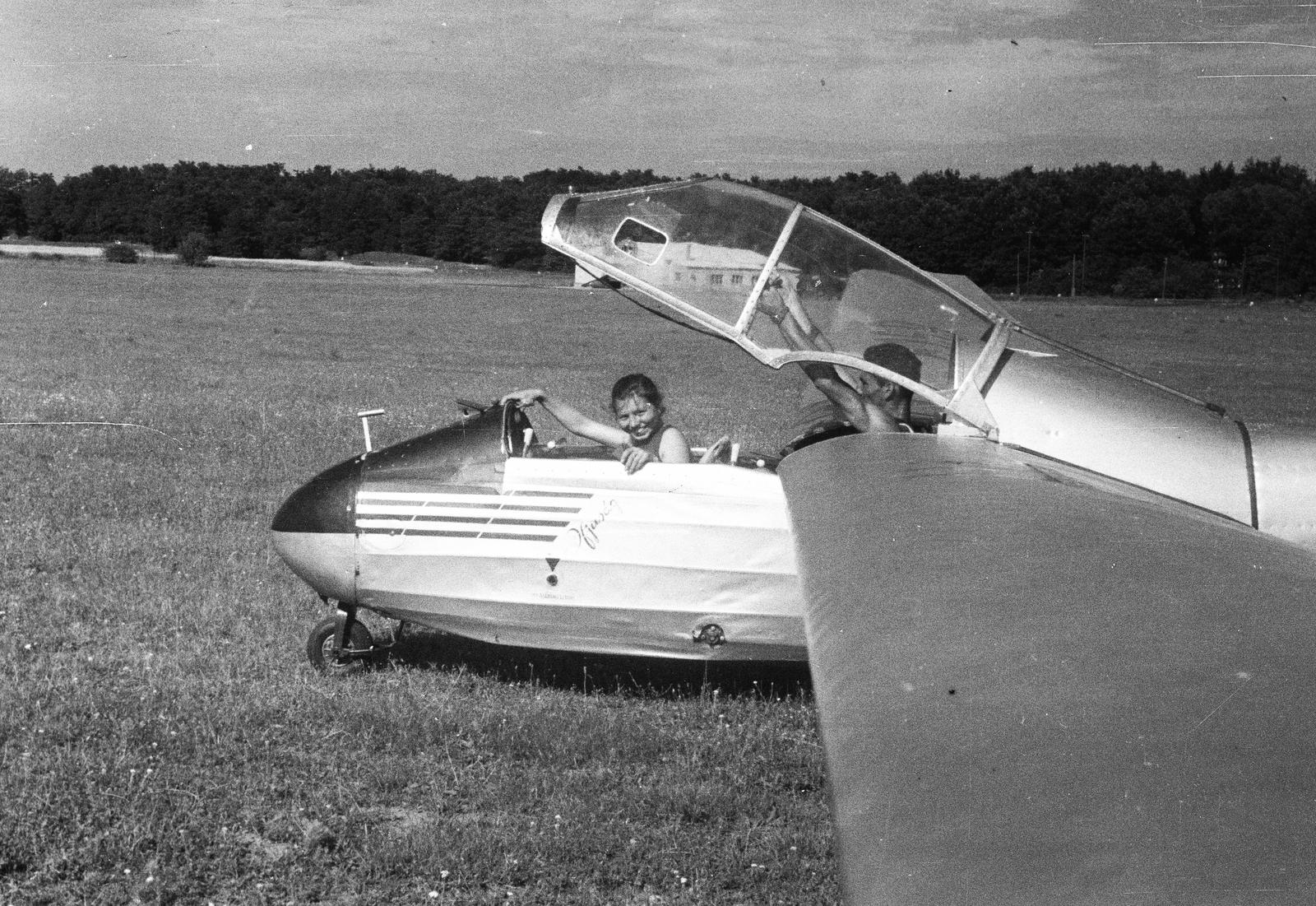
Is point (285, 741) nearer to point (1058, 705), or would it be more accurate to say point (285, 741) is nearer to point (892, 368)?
point (892, 368)

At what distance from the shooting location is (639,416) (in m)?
6.21

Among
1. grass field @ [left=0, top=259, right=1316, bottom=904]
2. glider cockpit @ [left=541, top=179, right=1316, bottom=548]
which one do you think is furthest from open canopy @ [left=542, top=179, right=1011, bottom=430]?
grass field @ [left=0, top=259, right=1316, bottom=904]

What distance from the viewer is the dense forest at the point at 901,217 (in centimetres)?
2481

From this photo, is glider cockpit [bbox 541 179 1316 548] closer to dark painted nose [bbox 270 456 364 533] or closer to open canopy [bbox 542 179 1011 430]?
open canopy [bbox 542 179 1011 430]

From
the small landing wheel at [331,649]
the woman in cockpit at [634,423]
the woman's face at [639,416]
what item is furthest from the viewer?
the small landing wheel at [331,649]

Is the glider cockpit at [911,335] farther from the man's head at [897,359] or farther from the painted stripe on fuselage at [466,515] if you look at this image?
the painted stripe on fuselage at [466,515]

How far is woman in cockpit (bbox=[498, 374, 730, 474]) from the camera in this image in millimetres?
6082

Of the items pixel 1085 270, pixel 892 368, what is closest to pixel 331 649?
pixel 892 368

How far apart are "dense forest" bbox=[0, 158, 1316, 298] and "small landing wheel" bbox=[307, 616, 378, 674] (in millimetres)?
7035

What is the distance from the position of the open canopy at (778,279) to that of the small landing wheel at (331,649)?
212 cm

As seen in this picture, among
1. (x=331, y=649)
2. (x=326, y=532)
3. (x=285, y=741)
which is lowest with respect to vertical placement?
(x=285, y=741)

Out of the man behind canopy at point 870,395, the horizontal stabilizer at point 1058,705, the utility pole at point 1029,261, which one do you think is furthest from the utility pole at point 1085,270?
the horizontal stabilizer at point 1058,705

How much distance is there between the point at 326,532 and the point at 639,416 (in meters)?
1.53

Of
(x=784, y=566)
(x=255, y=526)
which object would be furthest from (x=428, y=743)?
(x=255, y=526)
